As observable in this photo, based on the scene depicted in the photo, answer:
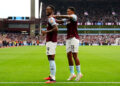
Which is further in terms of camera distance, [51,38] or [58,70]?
[58,70]

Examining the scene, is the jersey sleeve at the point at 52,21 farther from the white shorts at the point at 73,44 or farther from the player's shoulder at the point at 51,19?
the white shorts at the point at 73,44

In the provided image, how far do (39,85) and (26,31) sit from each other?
3753 inches

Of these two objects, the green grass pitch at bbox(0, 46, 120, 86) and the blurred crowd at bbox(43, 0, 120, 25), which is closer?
the green grass pitch at bbox(0, 46, 120, 86)

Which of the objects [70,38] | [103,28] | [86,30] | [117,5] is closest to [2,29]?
[86,30]

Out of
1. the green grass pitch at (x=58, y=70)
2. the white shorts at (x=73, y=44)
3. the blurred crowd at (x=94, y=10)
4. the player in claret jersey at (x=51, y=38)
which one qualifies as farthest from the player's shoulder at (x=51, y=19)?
the blurred crowd at (x=94, y=10)

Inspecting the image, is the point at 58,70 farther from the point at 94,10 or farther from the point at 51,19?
the point at 94,10

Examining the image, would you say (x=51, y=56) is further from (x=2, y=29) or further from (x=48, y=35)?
(x=2, y=29)

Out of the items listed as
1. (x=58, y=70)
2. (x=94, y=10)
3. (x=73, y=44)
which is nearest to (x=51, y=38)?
(x=73, y=44)

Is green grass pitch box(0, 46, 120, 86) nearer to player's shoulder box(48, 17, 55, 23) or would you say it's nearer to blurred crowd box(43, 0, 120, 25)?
player's shoulder box(48, 17, 55, 23)

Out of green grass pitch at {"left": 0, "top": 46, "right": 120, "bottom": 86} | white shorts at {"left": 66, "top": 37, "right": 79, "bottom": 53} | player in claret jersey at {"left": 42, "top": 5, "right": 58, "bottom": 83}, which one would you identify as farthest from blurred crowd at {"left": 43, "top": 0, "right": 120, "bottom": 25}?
player in claret jersey at {"left": 42, "top": 5, "right": 58, "bottom": 83}

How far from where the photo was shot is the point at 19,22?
102 meters

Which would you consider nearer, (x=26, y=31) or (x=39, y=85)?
(x=39, y=85)

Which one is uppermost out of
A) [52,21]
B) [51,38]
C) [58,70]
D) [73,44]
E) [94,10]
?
[94,10]

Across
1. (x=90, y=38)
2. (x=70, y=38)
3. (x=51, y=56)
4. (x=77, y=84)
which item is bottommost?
(x=90, y=38)
